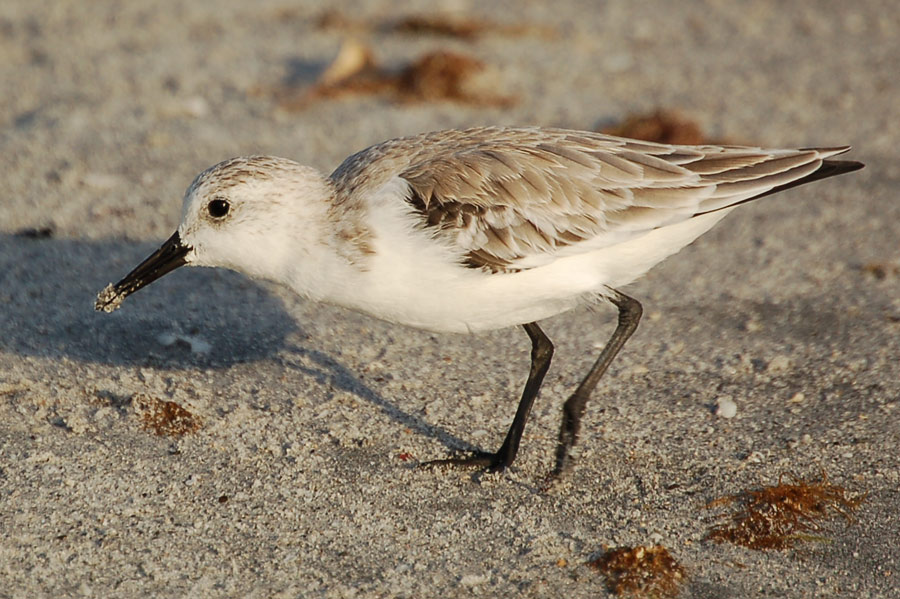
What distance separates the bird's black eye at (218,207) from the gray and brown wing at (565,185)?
0.78m

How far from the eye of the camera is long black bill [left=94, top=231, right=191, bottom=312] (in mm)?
4793

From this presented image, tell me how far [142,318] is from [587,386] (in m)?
2.64

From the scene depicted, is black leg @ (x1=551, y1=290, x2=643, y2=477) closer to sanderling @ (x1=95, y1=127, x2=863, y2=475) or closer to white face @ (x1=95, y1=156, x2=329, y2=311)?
sanderling @ (x1=95, y1=127, x2=863, y2=475)

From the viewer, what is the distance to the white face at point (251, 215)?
183 inches

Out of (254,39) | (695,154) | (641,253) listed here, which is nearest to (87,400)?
(641,253)

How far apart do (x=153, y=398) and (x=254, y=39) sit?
6.23 meters

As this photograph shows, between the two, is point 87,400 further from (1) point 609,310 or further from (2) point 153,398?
(1) point 609,310

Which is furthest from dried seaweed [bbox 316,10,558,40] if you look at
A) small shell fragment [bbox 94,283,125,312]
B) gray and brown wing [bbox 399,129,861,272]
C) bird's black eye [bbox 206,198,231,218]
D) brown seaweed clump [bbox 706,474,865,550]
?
brown seaweed clump [bbox 706,474,865,550]

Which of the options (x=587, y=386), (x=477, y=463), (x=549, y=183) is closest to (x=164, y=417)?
(x=477, y=463)

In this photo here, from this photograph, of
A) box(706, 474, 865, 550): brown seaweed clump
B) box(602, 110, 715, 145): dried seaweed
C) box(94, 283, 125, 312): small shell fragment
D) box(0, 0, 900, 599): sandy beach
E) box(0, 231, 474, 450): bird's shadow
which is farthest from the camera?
box(602, 110, 715, 145): dried seaweed

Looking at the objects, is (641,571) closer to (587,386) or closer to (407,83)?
(587,386)

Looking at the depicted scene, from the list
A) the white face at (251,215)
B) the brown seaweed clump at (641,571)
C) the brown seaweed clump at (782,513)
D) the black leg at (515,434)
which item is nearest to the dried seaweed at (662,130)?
the black leg at (515,434)

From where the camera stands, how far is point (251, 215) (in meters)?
4.64

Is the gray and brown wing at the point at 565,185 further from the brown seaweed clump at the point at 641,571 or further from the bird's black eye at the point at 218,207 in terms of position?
the brown seaweed clump at the point at 641,571
